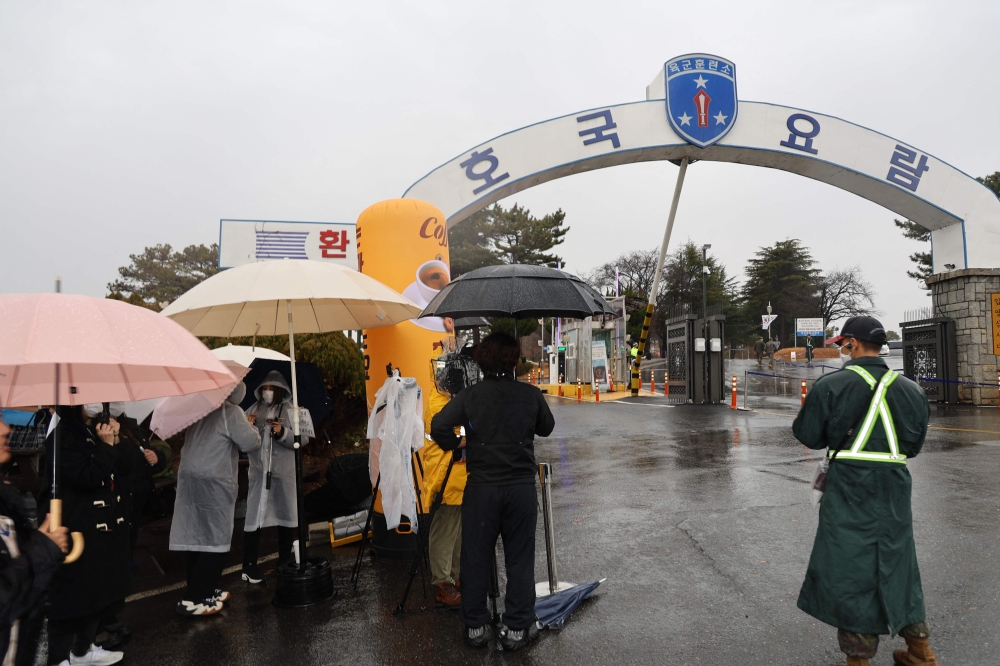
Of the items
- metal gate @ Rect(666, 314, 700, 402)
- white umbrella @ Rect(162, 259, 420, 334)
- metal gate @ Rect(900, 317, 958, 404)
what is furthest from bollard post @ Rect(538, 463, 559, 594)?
metal gate @ Rect(900, 317, 958, 404)

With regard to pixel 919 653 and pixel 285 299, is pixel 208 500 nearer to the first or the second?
pixel 285 299

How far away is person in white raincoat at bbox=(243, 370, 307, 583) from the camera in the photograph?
516 centimetres

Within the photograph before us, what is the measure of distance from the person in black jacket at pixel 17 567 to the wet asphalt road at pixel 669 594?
169 cm

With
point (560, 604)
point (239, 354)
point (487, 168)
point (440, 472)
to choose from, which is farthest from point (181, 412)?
point (487, 168)

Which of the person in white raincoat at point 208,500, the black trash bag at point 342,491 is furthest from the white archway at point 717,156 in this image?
the person in white raincoat at point 208,500

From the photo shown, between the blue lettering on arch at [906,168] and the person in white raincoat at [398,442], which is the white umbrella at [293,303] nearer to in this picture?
the person in white raincoat at [398,442]

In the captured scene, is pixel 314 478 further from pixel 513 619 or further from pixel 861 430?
pixel 861 430

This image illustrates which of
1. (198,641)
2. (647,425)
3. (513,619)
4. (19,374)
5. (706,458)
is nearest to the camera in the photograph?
(19,374)

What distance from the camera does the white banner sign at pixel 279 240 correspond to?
13086 millimetres

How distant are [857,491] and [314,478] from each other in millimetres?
6582

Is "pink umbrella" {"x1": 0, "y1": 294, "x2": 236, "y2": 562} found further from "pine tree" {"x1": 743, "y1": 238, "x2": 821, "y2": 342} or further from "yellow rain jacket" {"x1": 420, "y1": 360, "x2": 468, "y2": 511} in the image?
"pine tree" {"x1": 743, "y1": 238, "x2": 821, "y2": 342}

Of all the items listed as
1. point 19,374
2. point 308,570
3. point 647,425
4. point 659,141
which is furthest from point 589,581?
point 659,141

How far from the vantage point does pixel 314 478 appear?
8219 millimetres

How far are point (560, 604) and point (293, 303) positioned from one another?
325 centimetres
